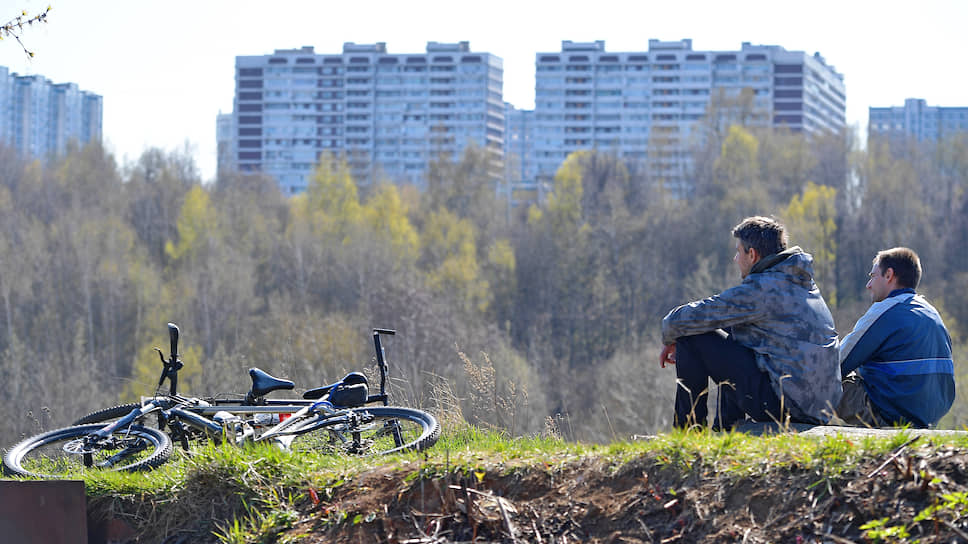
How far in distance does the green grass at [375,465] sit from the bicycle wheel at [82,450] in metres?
0.39

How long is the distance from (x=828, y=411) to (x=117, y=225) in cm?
6065

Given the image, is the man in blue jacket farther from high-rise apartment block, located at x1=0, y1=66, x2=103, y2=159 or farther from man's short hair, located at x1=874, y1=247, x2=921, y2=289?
high-rise apartment block, located at x1=0, y1=66, x2=103, y2=159

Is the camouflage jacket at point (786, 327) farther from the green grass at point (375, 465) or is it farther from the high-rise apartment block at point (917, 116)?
the high-rise apartment block at point (917, 116)

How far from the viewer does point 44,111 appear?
5266 inches

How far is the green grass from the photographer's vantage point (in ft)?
12.1

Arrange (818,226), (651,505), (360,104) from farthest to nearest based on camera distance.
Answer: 1. (360,104)
2. (818,226)
3. (651,505)

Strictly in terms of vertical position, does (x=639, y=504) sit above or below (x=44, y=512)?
above

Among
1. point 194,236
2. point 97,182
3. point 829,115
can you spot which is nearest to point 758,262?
point 194,236

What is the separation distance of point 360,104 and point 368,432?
124m

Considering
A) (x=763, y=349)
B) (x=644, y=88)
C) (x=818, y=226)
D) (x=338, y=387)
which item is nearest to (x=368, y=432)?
(x=338, y=387)

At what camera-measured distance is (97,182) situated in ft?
235

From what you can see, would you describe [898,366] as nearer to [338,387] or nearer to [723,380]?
[723,380]

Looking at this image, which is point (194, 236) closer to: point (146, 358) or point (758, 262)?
point (146, 358)

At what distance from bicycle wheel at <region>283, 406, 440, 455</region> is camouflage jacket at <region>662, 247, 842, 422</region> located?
4.46 feet
